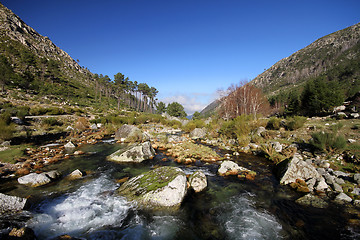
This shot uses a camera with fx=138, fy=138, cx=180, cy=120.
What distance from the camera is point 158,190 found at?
462 centimetres

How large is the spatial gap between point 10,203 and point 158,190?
3.88 metres

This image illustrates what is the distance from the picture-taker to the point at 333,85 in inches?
764

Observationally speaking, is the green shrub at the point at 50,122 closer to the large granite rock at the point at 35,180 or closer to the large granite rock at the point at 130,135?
the large granite rock at the point at 130,135

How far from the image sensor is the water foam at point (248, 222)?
11.5 feet

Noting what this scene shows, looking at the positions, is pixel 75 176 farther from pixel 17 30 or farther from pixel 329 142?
pixel 17 30

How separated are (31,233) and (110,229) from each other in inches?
62.4

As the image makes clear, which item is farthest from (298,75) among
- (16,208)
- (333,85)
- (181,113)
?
(16,208)

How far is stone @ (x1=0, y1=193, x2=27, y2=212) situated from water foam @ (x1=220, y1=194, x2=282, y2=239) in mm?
5611

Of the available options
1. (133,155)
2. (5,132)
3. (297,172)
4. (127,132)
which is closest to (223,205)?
(297,172)

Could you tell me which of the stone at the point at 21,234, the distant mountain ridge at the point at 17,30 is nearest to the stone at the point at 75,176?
the stone at the point at 21,234

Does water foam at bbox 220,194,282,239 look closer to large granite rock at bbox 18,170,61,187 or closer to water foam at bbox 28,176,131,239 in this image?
water foam at bbox 28,176,131,239

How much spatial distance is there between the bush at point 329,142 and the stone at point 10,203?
1264 cm

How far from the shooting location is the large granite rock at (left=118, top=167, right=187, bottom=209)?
177 inches

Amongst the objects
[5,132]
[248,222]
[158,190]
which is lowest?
[248,222]
